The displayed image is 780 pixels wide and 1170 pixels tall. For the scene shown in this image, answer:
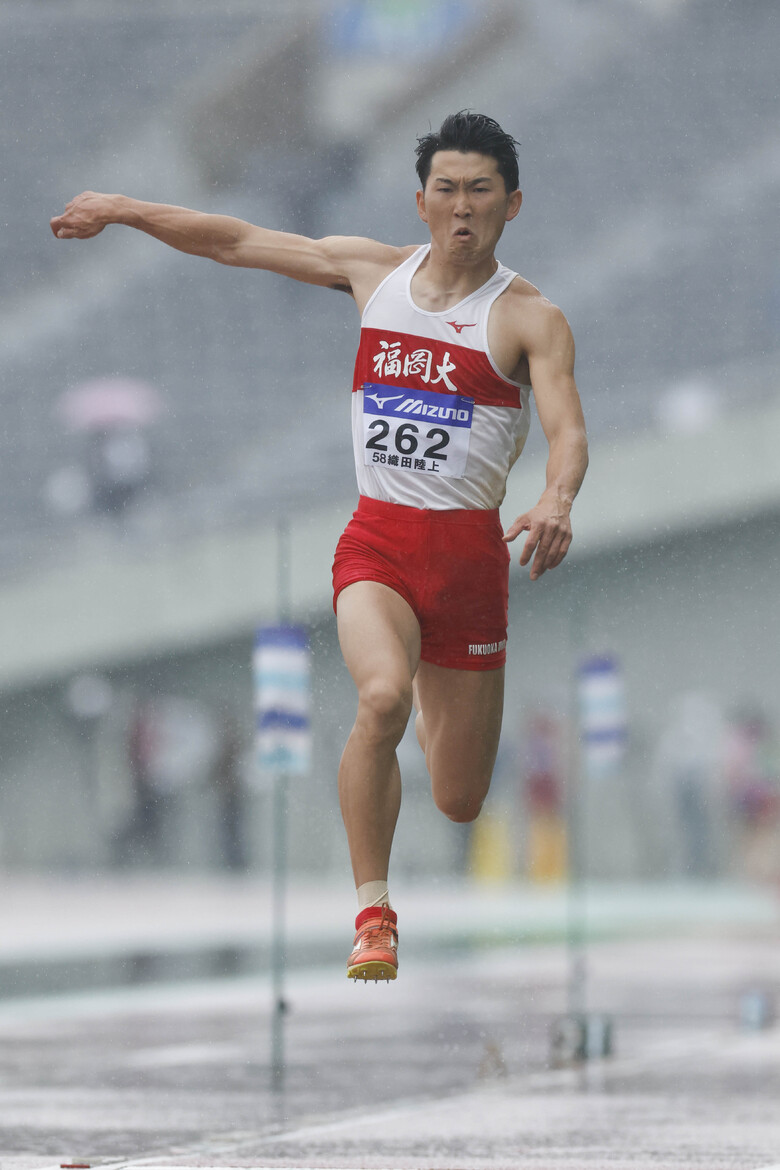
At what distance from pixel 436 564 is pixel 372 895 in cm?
102

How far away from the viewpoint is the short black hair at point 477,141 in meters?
5.93

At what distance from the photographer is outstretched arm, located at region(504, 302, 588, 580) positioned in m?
5.33

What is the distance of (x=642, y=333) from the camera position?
30969 millimetres

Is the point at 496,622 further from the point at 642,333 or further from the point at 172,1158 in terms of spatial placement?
the point at 642,333

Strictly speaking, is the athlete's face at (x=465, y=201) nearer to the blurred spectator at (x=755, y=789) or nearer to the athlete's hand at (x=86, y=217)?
the athlete's hand at (x=86, y=217)

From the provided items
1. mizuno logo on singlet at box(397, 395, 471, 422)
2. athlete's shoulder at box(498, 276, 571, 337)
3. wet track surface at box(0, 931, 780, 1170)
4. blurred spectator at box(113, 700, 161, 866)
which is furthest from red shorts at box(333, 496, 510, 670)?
blurred spectator at box(113, 700, 161, 866)

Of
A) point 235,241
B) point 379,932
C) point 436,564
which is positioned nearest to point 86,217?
point 235,241

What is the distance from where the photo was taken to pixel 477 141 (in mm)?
5926

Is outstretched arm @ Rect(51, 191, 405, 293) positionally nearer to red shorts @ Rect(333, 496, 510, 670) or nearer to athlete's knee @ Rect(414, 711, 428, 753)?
red shorts @ Rect(333, 496, 510, 670)

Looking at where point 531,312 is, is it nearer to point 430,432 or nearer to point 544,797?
point 430,432

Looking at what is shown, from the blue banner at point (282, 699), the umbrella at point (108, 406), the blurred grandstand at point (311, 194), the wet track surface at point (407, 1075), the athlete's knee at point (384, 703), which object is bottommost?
the wet track surface at point (407, 1075)

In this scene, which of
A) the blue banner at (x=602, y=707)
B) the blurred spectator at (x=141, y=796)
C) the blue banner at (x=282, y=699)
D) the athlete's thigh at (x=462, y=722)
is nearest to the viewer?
the athlete's thigh at (x=462, y=722)

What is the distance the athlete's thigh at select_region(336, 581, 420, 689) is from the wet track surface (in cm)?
241

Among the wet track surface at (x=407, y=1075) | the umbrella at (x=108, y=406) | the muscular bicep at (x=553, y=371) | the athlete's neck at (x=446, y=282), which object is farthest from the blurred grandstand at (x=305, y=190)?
the muscular bicep at (x=553, y=371)
